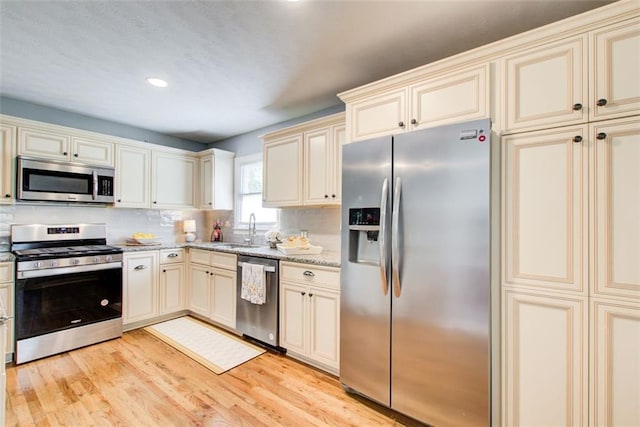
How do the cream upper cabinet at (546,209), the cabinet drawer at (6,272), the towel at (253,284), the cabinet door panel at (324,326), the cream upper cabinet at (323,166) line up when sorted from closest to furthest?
the cream upper cabinet at (546,209) < the cabinet door panel at (324,326) < the cabinet drawer at (6,272) < the cream upper cabinet at (323,166) < the towel at (253,284)

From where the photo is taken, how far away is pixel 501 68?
1.67m

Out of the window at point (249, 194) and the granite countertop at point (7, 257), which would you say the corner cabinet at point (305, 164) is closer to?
the window at point (249, 194)

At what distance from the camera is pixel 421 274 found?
178 centimetres

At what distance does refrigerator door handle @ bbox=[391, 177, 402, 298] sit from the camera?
1.84 meters

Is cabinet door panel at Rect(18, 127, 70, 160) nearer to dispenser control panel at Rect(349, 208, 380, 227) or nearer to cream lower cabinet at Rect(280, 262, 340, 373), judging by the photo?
cream lower cabinet at Rect(280, 262, 340, 373)

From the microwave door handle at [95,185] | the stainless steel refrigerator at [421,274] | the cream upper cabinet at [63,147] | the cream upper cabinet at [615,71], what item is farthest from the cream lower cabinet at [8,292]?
the cream upper cabinet at [615,71]

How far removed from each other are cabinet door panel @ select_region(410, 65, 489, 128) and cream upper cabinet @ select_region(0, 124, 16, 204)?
11.7 ft

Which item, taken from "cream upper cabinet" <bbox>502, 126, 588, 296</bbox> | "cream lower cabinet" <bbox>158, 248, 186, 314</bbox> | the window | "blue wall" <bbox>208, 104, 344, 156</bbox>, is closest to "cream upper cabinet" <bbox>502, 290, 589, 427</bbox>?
"cream upper cabinet" <bbox>502, 126, 588, 296</bbox>

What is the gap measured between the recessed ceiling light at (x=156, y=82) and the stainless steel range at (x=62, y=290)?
5.71 ft

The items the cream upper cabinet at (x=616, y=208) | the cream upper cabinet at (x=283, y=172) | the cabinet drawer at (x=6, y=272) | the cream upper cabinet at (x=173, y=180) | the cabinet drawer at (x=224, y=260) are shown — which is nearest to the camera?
the cream upper cabinet at (x=616, y=208)

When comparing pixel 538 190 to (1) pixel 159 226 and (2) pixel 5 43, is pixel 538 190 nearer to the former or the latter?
(2) pixel 5 43

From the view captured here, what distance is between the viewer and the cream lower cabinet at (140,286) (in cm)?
329

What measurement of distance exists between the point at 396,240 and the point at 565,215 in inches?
33.0

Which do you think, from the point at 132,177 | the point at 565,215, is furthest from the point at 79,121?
the point at 565,215
